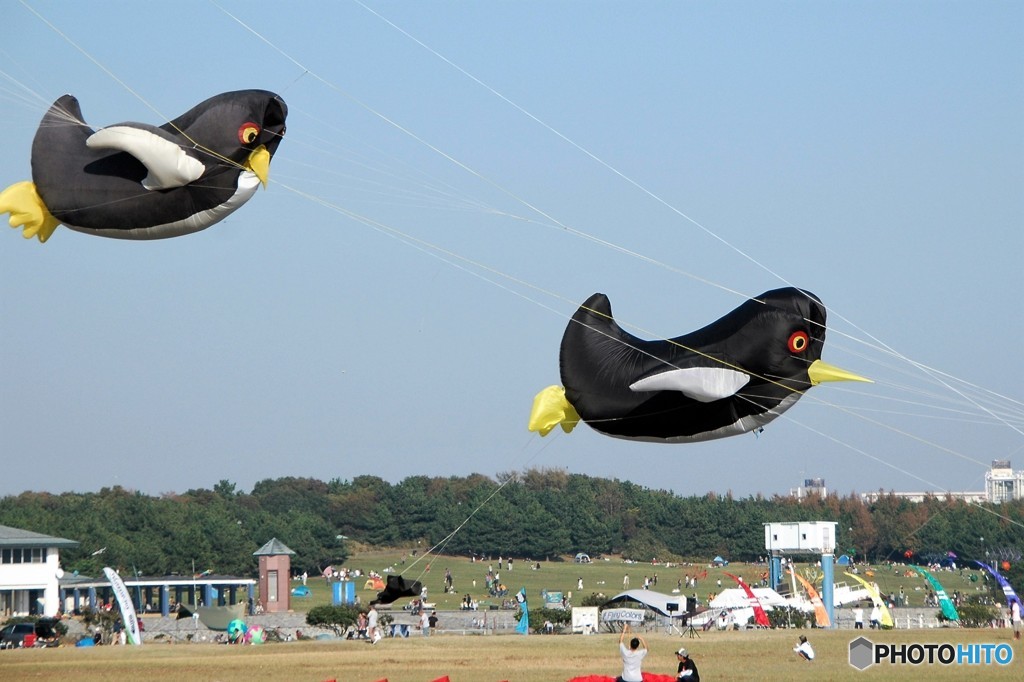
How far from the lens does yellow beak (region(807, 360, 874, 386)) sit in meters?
12.4

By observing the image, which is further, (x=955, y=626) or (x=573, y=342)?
(x=955, y=626)

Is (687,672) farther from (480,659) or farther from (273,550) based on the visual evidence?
(273,550)

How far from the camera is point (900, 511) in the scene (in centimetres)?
6238

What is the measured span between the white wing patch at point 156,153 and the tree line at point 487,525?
159 ft

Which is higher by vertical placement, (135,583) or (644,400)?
(644,400)

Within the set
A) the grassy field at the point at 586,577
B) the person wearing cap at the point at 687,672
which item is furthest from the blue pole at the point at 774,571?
the person wearing cap at the point at 687,672

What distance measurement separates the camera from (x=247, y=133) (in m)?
13.2

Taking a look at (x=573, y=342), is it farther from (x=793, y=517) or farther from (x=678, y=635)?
(x=793, y=517)

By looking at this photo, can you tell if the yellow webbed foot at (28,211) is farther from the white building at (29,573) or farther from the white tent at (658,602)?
the white building at (29,573)

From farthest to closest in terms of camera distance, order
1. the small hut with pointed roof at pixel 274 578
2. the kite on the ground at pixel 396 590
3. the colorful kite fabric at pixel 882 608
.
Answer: the small hut with pointed roof at pixel 274 578 → the colorful kite fabric at pixel 882 608 → the kite on the ground at pixel 396 590

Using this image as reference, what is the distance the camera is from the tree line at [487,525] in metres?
62.2

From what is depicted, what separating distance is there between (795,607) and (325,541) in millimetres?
37213

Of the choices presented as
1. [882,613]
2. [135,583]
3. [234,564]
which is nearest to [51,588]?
[135,583]

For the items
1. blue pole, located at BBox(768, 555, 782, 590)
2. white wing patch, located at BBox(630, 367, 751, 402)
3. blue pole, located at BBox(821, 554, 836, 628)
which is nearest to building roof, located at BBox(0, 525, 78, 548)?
blue pole, located at BBox(768, 555, 782, 590)
